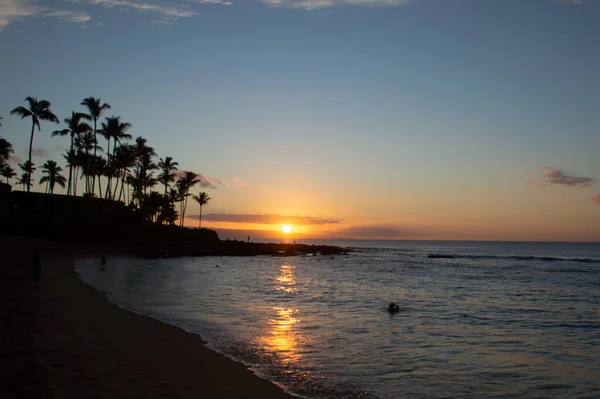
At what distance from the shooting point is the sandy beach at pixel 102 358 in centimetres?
732

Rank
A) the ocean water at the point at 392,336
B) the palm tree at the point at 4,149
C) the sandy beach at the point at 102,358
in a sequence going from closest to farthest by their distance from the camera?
1. the sandy beach at the point at 102,358
2. the ocean water at the point at 392,336
3. the palm tree at the point at 4,149

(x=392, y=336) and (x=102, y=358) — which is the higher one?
(x=102, y=358)

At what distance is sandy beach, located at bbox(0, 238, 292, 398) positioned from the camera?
288 inches

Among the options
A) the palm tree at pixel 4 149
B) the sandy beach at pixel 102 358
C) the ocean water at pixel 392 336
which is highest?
the palm tree at pixel 4 149

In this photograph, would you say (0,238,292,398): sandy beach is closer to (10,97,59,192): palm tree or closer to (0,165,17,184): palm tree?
(10,97,59,192): palm tree

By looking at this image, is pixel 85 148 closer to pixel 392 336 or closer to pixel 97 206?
pixel 97 206

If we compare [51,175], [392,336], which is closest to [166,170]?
[51,175]

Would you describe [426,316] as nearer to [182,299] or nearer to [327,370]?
[327,370]

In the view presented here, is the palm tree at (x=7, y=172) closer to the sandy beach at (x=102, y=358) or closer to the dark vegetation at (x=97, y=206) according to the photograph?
the dark vegetation at (x=97, y=206)

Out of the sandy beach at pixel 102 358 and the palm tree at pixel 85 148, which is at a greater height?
the palm tree at pixel 85 148

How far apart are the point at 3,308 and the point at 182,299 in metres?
9.71

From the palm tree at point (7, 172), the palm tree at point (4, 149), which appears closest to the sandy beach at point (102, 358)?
the palm tree at point (4, 149)

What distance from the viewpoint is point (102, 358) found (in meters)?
9.20

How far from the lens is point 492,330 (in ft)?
54.2
